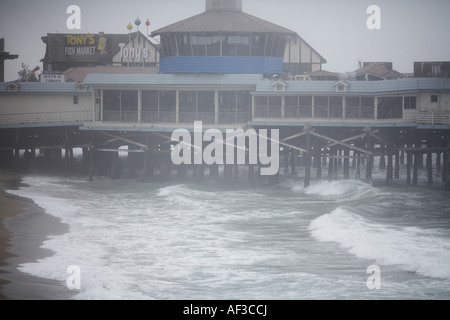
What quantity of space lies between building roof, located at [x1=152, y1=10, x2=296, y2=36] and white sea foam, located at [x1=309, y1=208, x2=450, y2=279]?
19442mm

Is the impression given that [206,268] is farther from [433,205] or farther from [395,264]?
[433,205]

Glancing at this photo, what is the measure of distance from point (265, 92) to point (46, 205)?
53.2ft

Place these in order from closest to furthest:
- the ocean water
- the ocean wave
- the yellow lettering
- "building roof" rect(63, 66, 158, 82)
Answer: the ocean water
the ocean wave
"building roof" rect(63, 66, 158, 82)
the yellow lettering

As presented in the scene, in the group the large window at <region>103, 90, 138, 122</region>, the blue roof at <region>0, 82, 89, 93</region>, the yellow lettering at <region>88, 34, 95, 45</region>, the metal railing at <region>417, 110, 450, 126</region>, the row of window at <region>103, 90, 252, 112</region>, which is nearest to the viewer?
the metal railing at <region>417, 110, 450, 126</region>

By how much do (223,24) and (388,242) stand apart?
26710mm

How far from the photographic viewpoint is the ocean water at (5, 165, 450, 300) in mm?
20000

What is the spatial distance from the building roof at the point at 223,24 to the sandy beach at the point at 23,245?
17.3 metres

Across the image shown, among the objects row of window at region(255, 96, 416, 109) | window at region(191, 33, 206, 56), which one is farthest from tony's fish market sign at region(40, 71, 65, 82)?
row of window at region(255, 96, 416, 109)

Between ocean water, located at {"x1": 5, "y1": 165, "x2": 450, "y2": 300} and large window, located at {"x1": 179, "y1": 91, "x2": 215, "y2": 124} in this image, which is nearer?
ocean water, located at {"x1": 5, "y1": 165, "x2": 450, "y2": 300}

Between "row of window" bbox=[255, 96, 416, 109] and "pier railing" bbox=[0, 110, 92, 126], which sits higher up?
"row of window" bbox=[255, 96, 416, 109]

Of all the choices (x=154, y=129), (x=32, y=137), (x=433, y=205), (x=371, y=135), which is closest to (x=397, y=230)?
(x=433, y=205)

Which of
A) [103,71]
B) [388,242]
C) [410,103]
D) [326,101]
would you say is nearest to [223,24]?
[326,101]

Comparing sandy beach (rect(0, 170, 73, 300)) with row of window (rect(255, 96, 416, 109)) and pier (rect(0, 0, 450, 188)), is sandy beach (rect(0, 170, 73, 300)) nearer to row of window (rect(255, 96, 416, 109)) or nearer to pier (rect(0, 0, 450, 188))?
pier (rect(0, 0, 450, 188))
